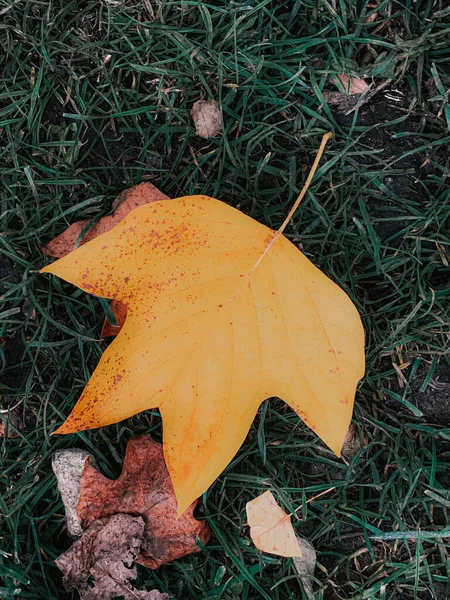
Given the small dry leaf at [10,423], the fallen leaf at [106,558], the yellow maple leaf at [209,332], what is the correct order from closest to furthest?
the yellow maple leaf at [209,332]
the fallen leaf at [106,558]
the small dry leaf at [10,423]

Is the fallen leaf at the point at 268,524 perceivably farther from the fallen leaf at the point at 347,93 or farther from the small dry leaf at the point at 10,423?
the fallen leaf at the point at 347,93

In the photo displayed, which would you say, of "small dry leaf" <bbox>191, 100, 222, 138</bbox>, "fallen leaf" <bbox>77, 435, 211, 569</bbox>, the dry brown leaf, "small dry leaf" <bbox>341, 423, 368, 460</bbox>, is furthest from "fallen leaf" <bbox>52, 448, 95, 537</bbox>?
"small dry leaf" <bbox>191, 100, 222, 138</bbox>

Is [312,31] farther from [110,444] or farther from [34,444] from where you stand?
[34,444]

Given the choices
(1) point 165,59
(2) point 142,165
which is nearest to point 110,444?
(2) point 142,165

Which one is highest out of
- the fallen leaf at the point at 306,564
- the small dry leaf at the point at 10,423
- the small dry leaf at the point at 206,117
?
the small dry leaf at the point at 206,117

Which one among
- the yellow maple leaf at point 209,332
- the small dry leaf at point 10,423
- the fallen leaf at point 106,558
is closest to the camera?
the yellow maple leaf at point 209,332

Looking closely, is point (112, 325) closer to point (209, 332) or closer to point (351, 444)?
point (209, 332)

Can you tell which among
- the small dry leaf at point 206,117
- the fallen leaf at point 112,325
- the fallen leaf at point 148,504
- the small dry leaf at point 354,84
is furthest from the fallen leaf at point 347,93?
the fallen leaf at point 148,504

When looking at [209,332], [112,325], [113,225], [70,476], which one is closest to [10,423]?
[70,476]

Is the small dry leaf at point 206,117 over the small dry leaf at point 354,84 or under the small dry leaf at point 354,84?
under

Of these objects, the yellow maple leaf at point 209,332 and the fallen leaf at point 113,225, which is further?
the fallen leaf at point 113,225
